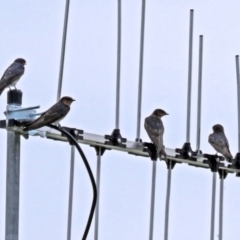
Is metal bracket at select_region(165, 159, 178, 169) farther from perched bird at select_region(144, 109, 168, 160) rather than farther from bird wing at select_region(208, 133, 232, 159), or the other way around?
bird wing at select_region(208, 133, 232, 159)

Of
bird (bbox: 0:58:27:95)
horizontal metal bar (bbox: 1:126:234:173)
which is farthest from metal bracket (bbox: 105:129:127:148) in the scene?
bird (bbox: 0:58:27:95)

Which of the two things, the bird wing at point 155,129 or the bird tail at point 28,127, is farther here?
the bird wing at point 155,129

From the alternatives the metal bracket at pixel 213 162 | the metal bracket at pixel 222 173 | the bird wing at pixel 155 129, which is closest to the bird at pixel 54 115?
the bird wing at pixel 155 129

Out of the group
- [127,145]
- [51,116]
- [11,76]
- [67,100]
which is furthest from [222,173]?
[11,76]

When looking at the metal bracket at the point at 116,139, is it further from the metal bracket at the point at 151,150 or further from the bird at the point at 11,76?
the bird at the point at 11,76

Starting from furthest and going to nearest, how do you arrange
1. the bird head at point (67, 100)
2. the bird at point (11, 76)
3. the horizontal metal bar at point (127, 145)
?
the bird at point (11, 76)
the bird head at point (67, 100)
the horizontal metal bar at point (127, 145)

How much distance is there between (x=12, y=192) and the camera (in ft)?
25.0

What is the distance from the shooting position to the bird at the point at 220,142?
12.9 meters

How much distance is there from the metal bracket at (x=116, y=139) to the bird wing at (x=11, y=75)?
15.7ft

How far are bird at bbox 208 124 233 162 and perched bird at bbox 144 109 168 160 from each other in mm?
825

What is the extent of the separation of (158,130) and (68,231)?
391 centimetres

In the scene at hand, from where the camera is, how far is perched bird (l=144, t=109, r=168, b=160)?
10.2 meters

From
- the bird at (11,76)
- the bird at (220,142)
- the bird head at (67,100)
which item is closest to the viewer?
the bird head at (67,100)

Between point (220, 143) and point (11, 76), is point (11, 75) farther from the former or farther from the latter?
point (220, 143)
